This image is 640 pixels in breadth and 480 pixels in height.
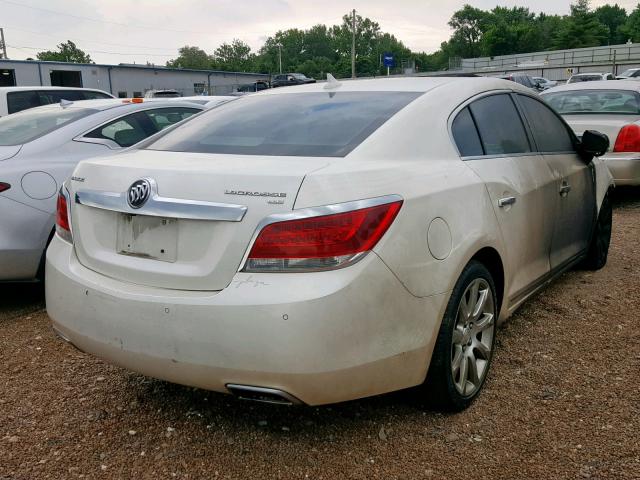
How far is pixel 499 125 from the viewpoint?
11.5 feet

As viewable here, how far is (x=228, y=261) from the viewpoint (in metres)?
2.32

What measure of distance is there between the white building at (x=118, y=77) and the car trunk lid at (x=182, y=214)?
36.8 metres

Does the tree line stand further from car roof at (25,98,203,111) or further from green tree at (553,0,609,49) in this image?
car roof at (25,98,203,111)

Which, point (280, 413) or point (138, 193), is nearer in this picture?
point (138, 193)

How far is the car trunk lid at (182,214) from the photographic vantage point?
2318 mm

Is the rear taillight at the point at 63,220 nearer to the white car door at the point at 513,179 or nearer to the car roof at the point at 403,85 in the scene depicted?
the car roof at the point at 403,85

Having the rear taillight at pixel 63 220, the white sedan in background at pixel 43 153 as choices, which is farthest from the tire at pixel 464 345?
the white sedan in background at pixel 43 153

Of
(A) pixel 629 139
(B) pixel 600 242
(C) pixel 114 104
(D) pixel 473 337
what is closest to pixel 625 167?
(A) pixel 629 139

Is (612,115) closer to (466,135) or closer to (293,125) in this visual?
(466,135)

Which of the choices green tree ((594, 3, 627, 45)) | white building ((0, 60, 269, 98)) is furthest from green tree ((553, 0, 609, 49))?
white building ((0, 60, 269, 98))

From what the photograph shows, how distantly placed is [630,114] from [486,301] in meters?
5.76

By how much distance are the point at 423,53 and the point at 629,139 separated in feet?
475

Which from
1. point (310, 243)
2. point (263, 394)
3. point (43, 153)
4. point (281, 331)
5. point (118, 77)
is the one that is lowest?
point (263, 394)

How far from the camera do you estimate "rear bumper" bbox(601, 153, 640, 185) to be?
24.0 ft
